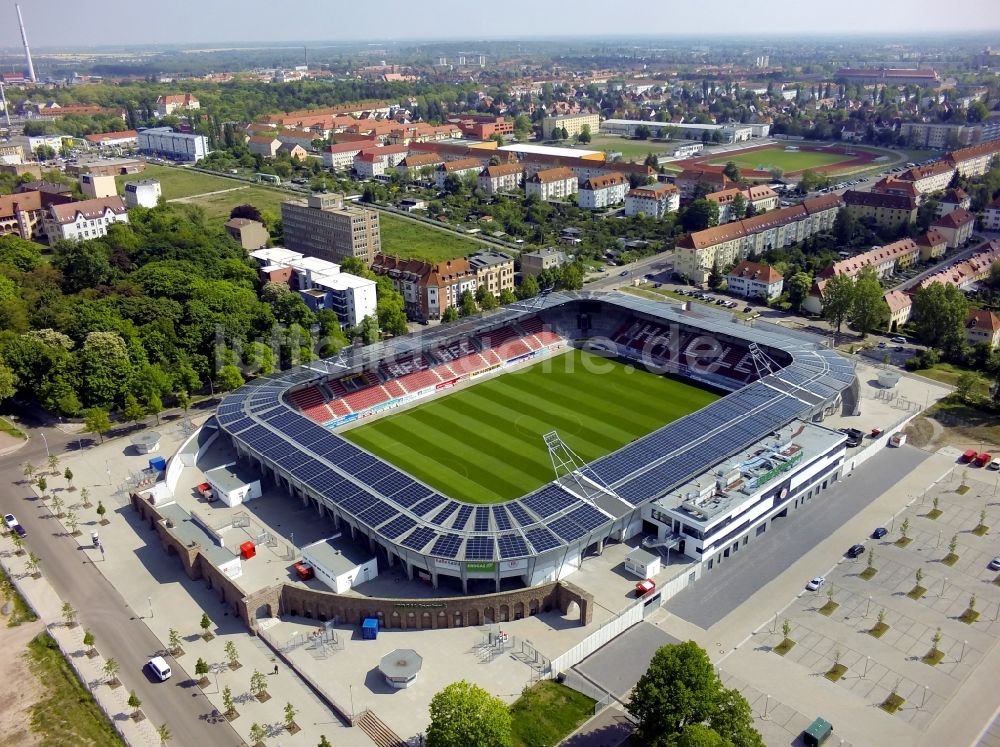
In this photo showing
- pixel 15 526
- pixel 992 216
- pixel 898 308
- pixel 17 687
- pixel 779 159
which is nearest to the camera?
pixel 17 687

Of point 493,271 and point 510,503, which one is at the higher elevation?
point 493,271

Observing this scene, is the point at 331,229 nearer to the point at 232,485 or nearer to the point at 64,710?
the point at 232,485

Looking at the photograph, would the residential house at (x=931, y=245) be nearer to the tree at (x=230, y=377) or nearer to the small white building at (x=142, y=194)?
the tree at (x=230, y=377)

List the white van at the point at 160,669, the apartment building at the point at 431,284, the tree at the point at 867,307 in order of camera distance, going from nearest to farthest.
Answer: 1. the white van at the point at 160,669
2. the tree at the point at 867,307
3. the apartment building at the point at 431,284

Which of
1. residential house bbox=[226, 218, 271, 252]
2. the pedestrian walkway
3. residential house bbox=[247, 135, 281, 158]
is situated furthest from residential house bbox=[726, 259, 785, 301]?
residential house bbox=[247, 135, 281, 158]

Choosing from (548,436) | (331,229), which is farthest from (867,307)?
(331,229)

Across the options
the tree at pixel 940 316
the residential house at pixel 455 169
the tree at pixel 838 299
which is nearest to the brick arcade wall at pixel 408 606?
the tree at pixel 838 299
